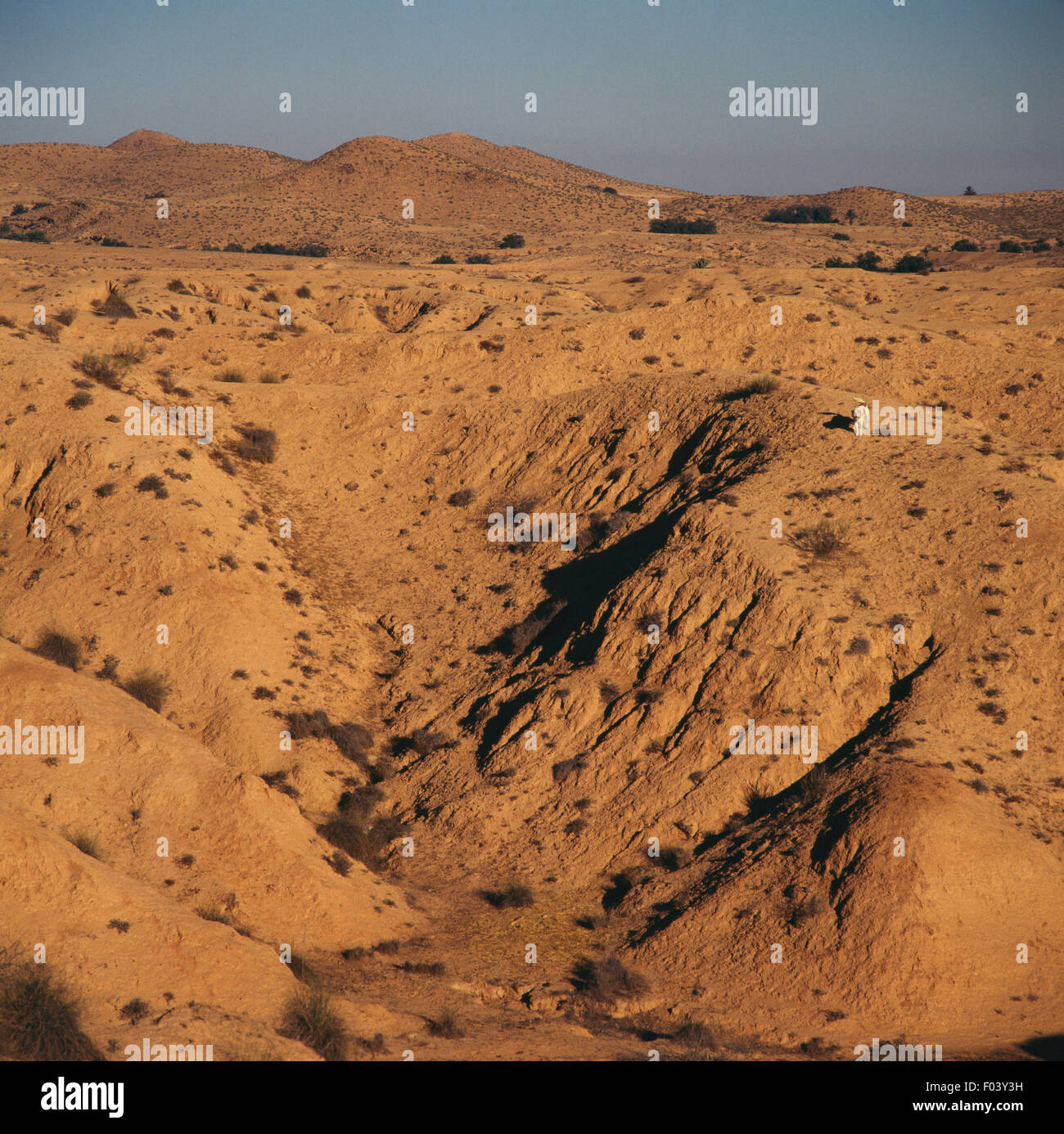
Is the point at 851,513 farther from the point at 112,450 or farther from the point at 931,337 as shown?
the point at 112,450

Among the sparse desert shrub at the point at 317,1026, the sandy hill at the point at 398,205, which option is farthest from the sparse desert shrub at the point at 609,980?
the sandy hill at the point at 398,205

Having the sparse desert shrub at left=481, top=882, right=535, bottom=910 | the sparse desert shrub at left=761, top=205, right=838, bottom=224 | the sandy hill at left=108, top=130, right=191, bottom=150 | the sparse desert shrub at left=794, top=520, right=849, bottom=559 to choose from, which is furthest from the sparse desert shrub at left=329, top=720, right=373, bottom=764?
the sandy hill at left=108, top=130, right=191, bottom=150

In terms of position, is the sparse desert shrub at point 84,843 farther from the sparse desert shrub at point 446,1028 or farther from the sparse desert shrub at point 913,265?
the sparse desert shrub at point 913,265

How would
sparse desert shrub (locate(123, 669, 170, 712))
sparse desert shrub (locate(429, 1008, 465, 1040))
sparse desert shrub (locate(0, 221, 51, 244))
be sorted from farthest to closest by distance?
sparse desert shrub (locate(0, 221, 51, 244)) → sparse desert shrub (locate(123, 669, 170, 712)) → sparse desert shrub (locate(429, 1008, 465, 1040))

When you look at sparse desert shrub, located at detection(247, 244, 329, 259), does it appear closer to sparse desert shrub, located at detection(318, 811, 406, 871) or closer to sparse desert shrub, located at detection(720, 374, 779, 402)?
sparse desert shrub, located at detection(720, 374, 779, 402)

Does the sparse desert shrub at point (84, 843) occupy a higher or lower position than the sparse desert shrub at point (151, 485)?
lower

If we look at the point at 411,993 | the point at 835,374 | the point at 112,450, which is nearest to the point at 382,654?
the point at 112,450
